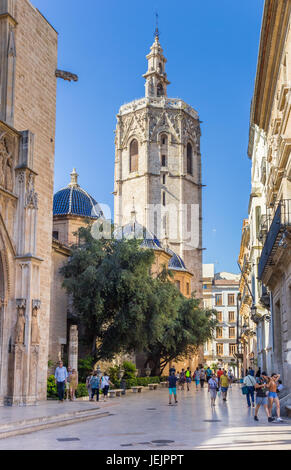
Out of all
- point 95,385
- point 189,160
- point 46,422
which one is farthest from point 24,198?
point 189,160

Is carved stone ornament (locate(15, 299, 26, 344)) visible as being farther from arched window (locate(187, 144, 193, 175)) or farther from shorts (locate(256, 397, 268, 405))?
arched window (locate(187, 144, 193, 175))

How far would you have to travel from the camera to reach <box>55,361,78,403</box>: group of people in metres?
19.7

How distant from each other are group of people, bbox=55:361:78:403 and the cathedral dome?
19.2 metres

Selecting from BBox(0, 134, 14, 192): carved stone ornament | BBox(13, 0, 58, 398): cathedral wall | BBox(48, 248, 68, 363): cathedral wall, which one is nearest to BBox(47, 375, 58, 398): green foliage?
BBox(13, 0, 58, 398): cathedral wall

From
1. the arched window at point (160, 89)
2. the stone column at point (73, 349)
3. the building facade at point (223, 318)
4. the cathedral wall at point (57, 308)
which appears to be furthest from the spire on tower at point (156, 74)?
the stone column at point (73, 349)

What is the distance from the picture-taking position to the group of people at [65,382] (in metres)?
19.7

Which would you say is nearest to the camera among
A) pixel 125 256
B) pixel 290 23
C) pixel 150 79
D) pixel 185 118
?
pixel 290 23

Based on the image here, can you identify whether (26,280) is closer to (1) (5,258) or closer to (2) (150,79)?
(1) (5,258)

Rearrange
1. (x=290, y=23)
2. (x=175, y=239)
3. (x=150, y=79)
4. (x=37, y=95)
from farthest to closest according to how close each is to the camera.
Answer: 1. (x=150, y=79)
2. (x=175, y=239)
3. (x=37, y=95)
4. (x=290, y=23)

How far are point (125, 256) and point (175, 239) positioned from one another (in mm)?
36225

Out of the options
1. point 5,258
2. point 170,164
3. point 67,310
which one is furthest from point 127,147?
point 5,258

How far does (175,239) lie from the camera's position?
64062 mm
